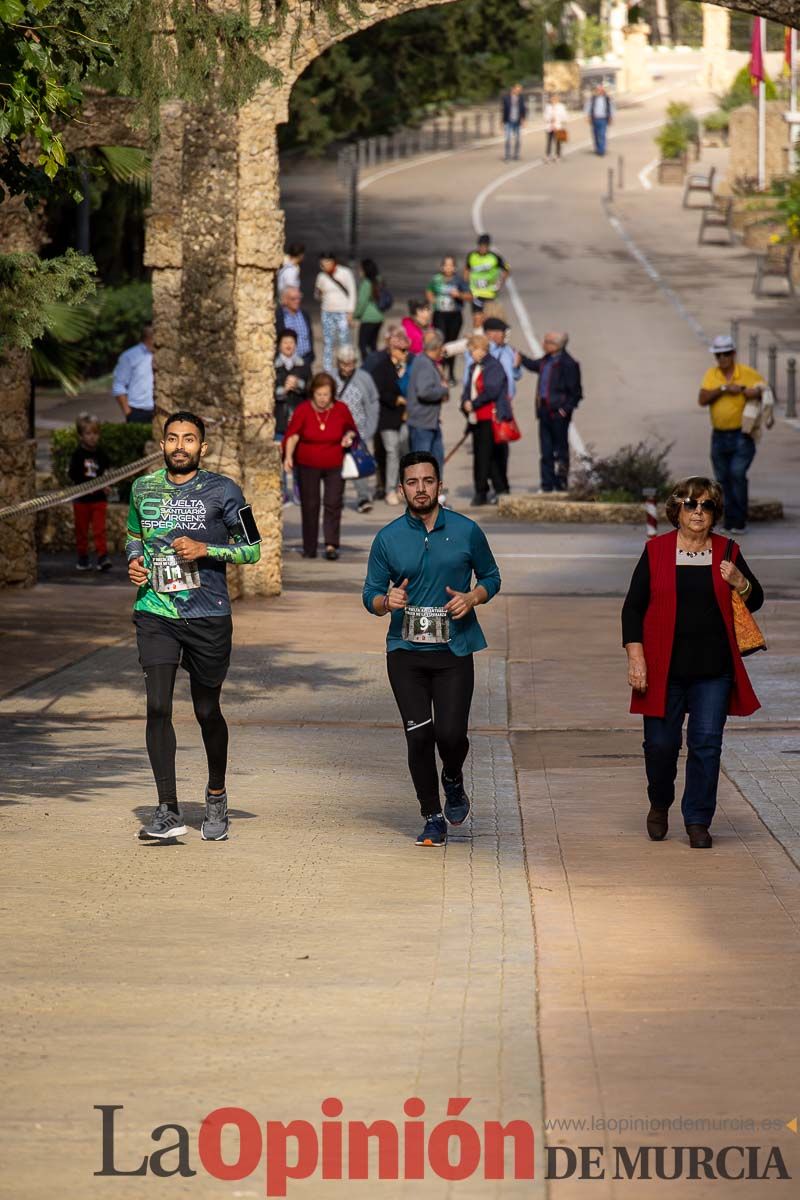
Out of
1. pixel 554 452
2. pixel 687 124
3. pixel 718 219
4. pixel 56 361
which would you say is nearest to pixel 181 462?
pixel 56 361

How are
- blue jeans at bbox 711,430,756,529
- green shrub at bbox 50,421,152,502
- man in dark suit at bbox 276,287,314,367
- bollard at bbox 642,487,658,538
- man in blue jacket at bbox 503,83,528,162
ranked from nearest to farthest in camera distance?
bollard at bbox 642,487,658,538
blue jeans at bbox 711,430,756,529
green shrub at bbox 50,421,152,502
man in dark suit at bbox 276,287,314,367
man in blue jacket at bbox 503,83,528,162

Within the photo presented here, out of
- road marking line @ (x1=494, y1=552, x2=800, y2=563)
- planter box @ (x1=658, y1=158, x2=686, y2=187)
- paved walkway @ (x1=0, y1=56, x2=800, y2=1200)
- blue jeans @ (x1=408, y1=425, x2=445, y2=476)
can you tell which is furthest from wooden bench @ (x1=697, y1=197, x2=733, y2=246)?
paved walkway @ (x1=0, y1=56, x2=800, y2=1200)

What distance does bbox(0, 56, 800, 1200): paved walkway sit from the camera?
598cm

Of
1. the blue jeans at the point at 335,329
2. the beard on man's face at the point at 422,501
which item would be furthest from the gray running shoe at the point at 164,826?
the blue jeans at the point at 335,329

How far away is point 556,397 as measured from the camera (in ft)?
80.2

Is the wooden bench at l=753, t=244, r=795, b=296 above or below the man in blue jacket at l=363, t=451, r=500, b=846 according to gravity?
above

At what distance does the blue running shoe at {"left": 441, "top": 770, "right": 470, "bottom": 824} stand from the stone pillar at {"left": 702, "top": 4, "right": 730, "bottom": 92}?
82.9m

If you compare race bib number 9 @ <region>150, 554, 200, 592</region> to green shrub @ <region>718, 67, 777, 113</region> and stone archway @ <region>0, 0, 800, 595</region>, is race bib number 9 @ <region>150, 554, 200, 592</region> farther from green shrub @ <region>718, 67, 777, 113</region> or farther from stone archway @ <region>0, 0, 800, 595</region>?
green shrub @ <region>718, 67, 777, 113</region>

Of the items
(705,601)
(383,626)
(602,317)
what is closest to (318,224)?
(602,317)

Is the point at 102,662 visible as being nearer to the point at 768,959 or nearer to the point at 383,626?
the point at 383,626

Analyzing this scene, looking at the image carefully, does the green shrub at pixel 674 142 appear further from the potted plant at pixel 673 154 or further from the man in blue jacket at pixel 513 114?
the man in blue jacket at pixel 513 114

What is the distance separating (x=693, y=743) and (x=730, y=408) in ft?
39.2

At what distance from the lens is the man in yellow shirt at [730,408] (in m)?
21.0

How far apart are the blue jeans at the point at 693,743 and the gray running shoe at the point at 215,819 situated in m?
1.90
